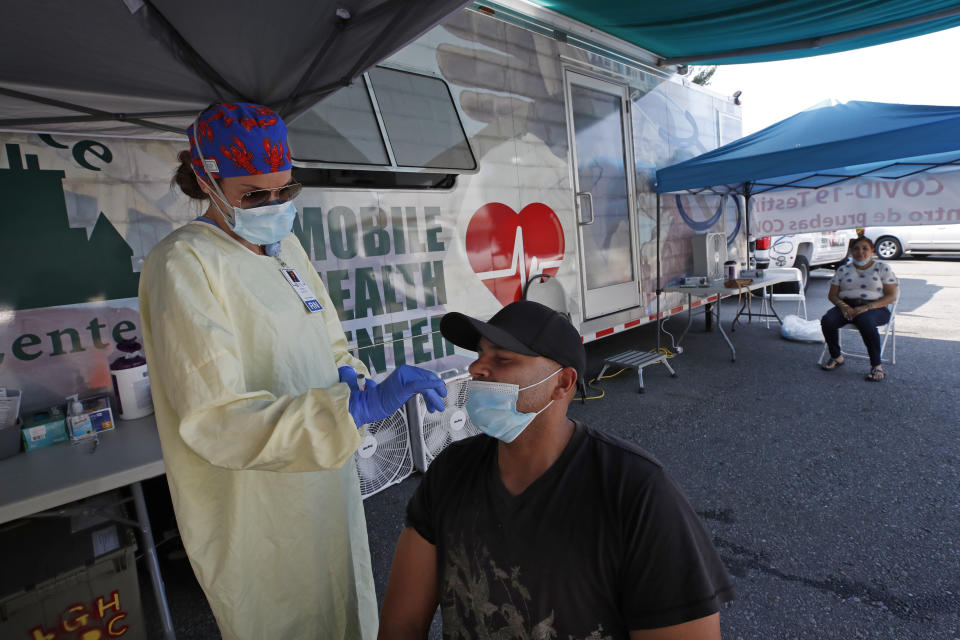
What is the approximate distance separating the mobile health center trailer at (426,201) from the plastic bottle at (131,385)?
0.45 feet

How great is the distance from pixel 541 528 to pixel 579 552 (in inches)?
3.7

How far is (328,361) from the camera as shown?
62.3 inches

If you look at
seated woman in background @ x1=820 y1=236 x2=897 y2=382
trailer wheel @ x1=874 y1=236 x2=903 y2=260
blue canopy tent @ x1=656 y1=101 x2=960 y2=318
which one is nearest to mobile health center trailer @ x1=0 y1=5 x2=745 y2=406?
blue canopy tent @ x1=656 y1=101 x2=960 y2=318

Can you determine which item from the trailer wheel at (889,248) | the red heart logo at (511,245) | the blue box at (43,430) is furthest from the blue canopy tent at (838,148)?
the trailer wheel at (889,248)

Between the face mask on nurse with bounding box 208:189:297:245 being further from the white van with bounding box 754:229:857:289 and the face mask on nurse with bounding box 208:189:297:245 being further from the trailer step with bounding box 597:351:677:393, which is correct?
the white van with bounding box 754:229:857:289

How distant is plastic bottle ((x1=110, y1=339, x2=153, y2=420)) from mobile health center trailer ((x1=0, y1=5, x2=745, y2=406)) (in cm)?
14

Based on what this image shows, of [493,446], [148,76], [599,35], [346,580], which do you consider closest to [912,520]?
[493,446]

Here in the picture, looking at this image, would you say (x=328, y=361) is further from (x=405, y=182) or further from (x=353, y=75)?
(x=405, y=182)

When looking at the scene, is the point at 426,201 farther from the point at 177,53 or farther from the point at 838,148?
the point at 838,148

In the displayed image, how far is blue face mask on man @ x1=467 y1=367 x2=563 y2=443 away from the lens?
1295 millimetres

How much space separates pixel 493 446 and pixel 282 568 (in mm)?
666

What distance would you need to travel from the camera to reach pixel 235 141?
131cm

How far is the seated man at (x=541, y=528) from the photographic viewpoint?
1.04 metres

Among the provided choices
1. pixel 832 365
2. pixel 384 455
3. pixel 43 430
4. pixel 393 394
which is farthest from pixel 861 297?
pixel 43 430
